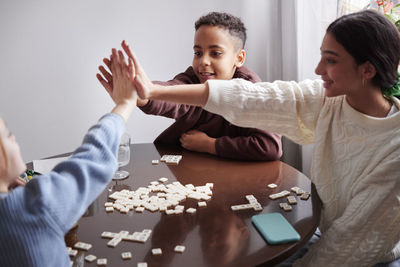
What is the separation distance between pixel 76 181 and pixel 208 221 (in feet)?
1.56

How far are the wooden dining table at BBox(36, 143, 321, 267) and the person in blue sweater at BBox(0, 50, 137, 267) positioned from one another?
0.21 m

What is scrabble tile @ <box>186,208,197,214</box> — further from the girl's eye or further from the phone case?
the girl's eye

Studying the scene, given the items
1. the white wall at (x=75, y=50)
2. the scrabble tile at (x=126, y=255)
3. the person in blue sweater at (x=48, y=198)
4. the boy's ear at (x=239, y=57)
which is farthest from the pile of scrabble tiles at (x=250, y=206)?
the white wall at (x=75, y=50)

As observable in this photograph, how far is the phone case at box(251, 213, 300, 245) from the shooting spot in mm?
1053

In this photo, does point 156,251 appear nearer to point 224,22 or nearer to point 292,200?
point 292,200

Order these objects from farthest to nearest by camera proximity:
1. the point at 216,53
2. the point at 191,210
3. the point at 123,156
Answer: the point at 216,53 < the point at 123,156 < the point at 191,210

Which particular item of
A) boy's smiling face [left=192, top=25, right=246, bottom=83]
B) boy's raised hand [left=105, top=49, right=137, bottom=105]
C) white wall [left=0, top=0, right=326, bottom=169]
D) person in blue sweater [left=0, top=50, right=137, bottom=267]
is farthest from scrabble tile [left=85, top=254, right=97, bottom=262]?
white wall [left=0, top=0, right=326, bottom=169]

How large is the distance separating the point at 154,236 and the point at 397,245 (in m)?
0.84

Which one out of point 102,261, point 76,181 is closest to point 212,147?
point 102,261

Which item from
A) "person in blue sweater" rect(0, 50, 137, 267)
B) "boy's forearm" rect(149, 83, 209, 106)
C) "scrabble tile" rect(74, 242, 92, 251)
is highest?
"boy's forearm" rect(149, 83, 209, 106)

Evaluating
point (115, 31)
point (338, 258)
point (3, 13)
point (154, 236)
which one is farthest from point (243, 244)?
point (3, 13)

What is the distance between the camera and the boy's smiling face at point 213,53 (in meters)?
1.93

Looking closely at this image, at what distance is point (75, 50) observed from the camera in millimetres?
2934

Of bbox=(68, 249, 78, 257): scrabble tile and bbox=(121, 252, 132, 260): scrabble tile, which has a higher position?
bbox=(68, 249, 78, 257): scrabble tile
